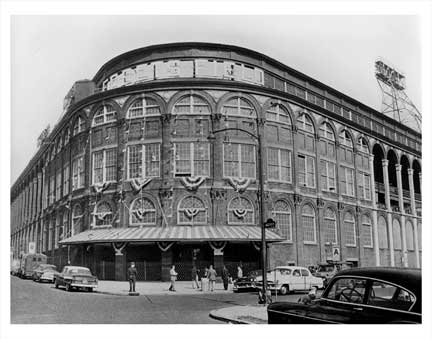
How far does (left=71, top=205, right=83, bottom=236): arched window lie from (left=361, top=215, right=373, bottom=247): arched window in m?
10.9

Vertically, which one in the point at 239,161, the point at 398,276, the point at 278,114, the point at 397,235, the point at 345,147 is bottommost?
the point at 398,276

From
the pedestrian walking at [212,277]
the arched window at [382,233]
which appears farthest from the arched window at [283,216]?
the pedestrian walking at [212,277]

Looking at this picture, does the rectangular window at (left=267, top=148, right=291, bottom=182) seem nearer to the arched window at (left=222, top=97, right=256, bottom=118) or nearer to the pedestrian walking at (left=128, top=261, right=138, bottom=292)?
the arched window at (left=222, top=97, right=256, bottom=118)

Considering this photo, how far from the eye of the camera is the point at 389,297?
7973 millimetres

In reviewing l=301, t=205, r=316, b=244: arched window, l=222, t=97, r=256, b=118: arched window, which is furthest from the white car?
l=222, t=97, r=256, b=118: arched window

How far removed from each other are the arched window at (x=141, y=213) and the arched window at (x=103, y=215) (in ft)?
3.06

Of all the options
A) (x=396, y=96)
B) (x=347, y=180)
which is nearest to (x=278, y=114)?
(x=347, y=180)

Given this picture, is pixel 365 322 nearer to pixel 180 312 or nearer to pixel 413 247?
pixel 180 312

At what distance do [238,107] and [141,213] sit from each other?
6.12 meters

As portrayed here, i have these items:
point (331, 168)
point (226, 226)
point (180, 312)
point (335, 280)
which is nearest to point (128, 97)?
point (226, 226)

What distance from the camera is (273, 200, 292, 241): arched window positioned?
822 inches

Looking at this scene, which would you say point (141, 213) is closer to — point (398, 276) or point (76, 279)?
point (76, 279)

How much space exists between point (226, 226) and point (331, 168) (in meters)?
5.09

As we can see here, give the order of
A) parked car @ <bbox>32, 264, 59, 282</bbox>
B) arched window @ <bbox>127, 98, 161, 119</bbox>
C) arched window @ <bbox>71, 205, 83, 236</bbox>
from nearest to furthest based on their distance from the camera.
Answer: parked car @ <bbox>32, 264, 59, 282</bbox> < arched window @ <bbox>71, 205, 83, 236</bbox> < arched window @ <bbox>127, 98, 161, 119</bbox>
